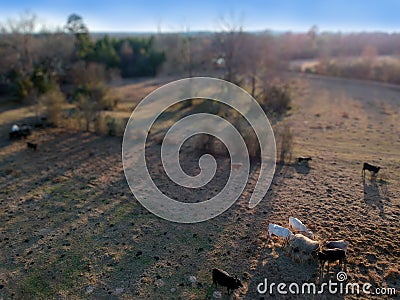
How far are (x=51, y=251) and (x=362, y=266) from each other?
7.36 meters

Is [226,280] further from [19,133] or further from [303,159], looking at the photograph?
[19,133]

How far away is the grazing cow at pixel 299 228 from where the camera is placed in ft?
27.6

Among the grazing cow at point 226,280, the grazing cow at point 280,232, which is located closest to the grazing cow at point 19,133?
the grazing cow at point 280,232

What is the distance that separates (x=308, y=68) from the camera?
137ft

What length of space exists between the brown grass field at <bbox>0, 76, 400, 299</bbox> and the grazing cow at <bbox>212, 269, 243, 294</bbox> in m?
0.17

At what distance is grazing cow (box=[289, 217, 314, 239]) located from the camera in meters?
8.41

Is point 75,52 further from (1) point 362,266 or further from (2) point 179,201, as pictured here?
(1) point 362,266

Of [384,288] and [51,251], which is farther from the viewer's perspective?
[51,251]

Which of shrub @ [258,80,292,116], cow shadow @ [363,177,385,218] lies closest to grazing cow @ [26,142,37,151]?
cow shadow @ [363,177,385,218]

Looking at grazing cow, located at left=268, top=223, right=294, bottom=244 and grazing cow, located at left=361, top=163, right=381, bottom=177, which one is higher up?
grazing cow, located at left=361, top=163, right=381, bottom=177

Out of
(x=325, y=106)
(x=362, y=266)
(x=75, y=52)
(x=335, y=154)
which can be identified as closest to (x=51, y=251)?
(x=362, y=266)

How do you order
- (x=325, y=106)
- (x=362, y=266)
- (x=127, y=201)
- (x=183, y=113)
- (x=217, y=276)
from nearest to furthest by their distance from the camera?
(x=217, y=276)
(x=362, y=266)
(x=127, y=201)
(x=183, y=113)
(x=325, y=106)

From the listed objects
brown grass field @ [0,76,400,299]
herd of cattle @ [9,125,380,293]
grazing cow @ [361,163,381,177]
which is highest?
grazing cow @ [361,163,381,177]

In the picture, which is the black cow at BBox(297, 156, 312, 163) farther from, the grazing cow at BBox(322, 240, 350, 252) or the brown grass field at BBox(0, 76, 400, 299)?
the grazing cow at BBox(322, 240, 350, 252)
